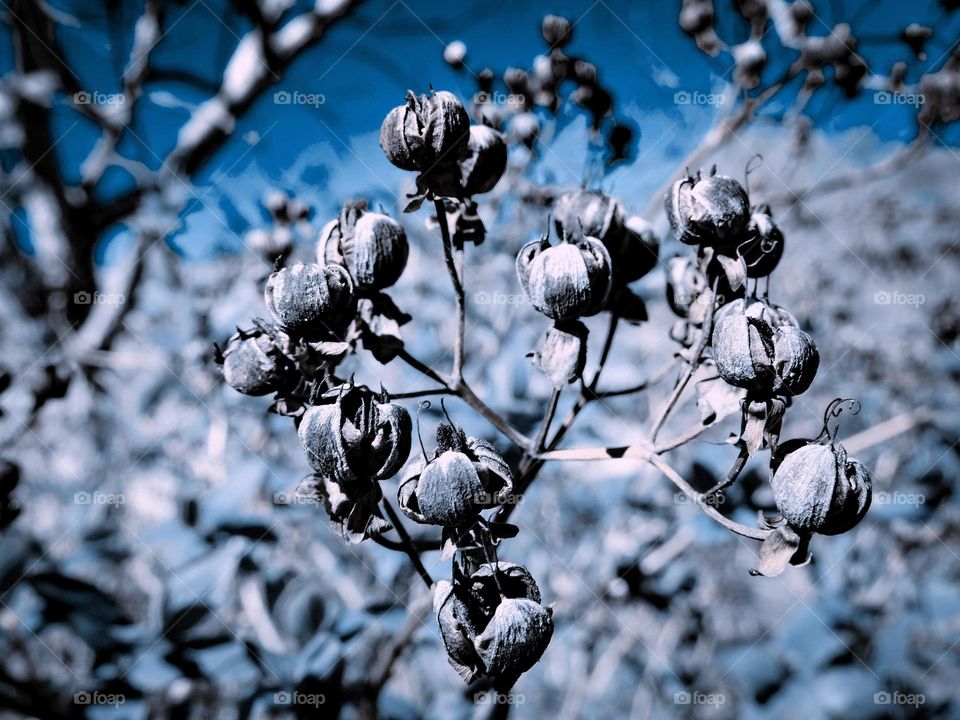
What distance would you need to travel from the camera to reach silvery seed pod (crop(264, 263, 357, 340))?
2.08ft

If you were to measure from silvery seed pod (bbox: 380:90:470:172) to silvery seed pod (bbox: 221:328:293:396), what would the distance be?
231 mm

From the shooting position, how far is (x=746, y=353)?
2.11 feet

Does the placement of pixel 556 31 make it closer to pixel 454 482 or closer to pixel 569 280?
pixel 569 280

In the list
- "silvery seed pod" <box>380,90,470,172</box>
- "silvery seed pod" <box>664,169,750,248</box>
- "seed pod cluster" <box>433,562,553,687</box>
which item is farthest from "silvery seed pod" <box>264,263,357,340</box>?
"silvery seed pod" <box>664,169,750,248</box>

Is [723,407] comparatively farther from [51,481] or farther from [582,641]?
[51,481]

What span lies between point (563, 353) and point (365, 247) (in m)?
0.22

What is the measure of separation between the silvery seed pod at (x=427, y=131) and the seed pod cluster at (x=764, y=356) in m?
0.32

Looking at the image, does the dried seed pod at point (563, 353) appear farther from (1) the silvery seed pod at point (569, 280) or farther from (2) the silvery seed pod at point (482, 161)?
(2) the silvery seed pod at point (482, 161)

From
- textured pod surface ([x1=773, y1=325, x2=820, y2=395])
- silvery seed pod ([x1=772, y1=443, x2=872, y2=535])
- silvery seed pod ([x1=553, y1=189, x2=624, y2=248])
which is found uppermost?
silvery seed pod ([x1=553, y1=189, x2=624, y2=248])

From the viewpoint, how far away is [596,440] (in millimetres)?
1455

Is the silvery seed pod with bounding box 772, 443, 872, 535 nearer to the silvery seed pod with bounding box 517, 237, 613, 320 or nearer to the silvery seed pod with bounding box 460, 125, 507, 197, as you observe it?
the silvery seed pod with bounding box 517, 237, 613, 320

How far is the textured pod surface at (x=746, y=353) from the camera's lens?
642 millimetres

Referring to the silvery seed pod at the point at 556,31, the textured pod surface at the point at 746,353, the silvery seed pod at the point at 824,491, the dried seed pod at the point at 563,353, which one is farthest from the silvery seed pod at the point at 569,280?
the silvery seed pod at the point at 556,31

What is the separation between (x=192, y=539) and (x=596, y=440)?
79cm
